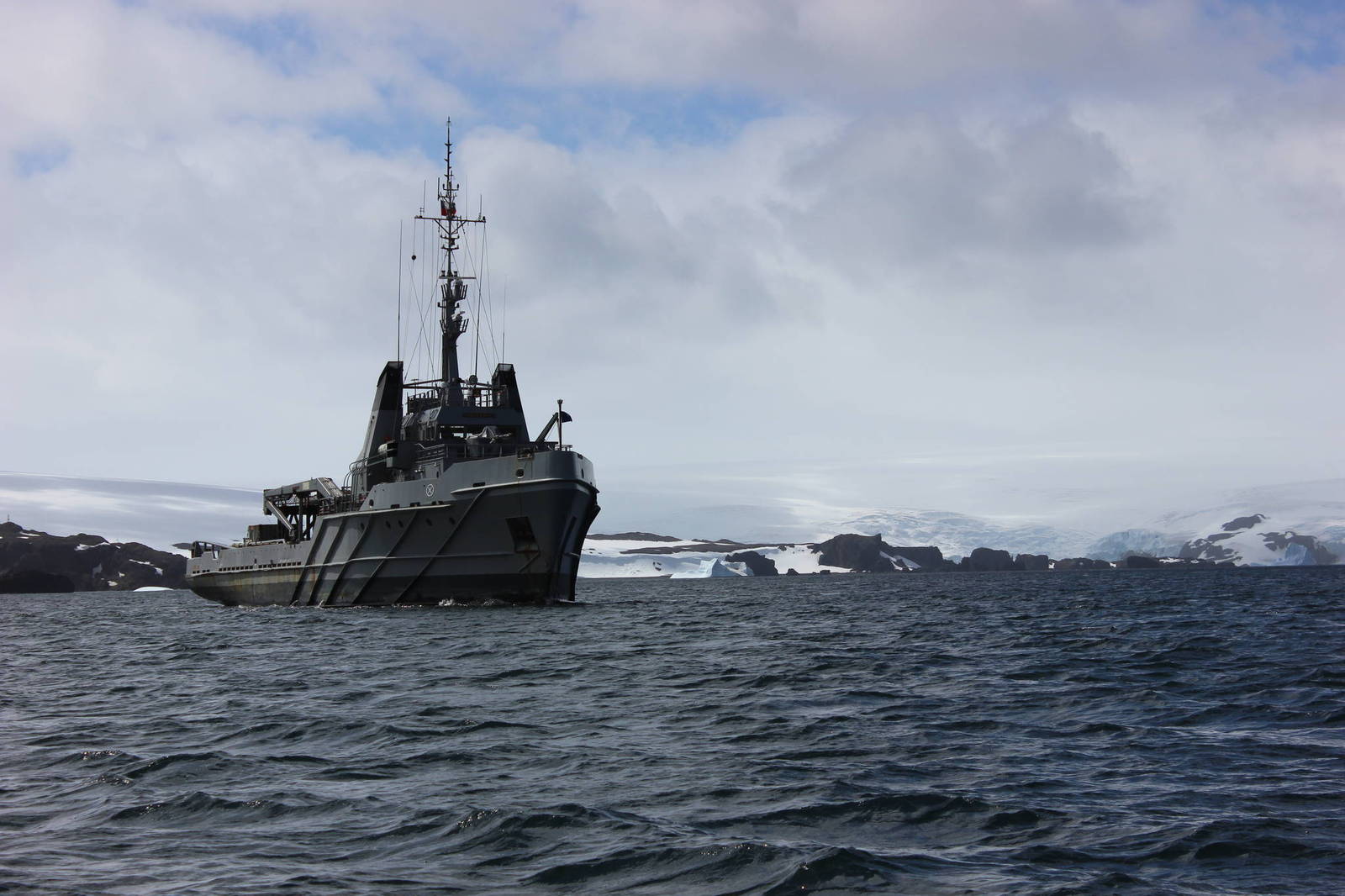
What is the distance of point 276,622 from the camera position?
45812mm

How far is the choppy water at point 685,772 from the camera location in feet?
30.8

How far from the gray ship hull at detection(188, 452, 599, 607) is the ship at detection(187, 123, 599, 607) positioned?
5cm

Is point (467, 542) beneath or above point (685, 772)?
above

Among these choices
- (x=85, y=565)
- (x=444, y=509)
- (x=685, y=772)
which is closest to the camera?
(x=685, y=772)

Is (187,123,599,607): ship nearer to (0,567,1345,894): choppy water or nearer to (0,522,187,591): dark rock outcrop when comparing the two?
(0,567,1345,894): choppy water

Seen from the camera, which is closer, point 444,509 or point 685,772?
point 685,772

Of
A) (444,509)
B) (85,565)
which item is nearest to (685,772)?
(444,509)

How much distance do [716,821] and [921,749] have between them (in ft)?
15.0

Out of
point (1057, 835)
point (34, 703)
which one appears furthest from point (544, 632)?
point (1057, 835)

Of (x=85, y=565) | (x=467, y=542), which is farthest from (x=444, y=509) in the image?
(x=85, y=565)

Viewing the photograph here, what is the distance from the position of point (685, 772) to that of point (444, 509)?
117ft

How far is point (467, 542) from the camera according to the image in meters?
47.8

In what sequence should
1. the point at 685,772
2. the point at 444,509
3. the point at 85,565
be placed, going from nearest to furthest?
the point at 685,772 < the point at 444,509 < the point at 85,565

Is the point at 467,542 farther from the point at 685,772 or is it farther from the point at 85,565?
the point at 85,565
